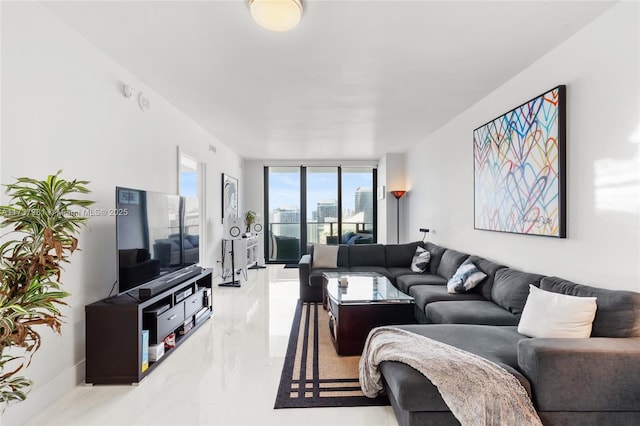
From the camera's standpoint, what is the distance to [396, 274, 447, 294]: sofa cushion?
13.7 feet

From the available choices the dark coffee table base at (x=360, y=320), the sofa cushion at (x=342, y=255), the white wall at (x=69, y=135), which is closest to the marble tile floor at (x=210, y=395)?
the white wall at (x=69, y=135)

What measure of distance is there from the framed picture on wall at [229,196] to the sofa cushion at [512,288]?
4911 millimetres

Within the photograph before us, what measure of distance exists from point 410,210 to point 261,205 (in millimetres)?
3552

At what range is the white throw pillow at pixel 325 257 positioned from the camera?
5261 millimetres

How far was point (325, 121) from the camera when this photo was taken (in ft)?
16.2

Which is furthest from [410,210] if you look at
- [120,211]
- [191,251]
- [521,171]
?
[120,211]

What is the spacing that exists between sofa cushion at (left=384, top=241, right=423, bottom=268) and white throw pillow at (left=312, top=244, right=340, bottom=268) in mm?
851

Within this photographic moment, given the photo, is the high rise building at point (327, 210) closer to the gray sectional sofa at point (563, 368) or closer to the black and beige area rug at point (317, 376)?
the black and beige area rug at point (317, 376)

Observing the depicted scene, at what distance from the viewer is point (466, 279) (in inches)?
140

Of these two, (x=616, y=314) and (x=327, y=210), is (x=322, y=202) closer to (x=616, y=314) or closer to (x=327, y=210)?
(x=327, y=210)

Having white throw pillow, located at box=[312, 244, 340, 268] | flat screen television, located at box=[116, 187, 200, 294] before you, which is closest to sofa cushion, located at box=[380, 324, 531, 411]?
flat screen television, located at box=[116, 187, 200, 294]

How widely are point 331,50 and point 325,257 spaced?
3.22 meters

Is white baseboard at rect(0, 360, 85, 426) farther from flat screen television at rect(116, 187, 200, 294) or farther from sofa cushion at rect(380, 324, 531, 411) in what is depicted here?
sofa cushion at rect(380, 324, 531, 411)

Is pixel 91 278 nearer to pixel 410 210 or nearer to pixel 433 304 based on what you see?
pixel 433 304
